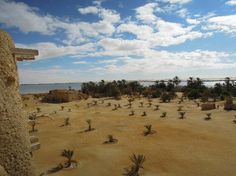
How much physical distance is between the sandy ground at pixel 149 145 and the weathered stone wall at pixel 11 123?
866 cm

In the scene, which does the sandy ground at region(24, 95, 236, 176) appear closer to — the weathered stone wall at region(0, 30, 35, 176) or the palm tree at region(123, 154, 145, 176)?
the palm tree at region(123, 154, 145, 176)

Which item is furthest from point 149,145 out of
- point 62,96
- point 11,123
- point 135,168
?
point 62,96

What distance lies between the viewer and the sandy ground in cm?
1443

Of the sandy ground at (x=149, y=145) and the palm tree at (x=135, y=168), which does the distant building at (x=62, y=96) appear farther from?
the palm tree at (x=135, y=168)

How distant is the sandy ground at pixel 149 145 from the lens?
47.3 feet

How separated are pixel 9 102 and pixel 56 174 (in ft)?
31.3

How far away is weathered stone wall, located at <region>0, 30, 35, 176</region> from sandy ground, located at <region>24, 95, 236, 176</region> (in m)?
8.66

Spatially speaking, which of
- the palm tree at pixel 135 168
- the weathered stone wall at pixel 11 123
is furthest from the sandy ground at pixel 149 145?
the weathered stone wall at pixel 11 123

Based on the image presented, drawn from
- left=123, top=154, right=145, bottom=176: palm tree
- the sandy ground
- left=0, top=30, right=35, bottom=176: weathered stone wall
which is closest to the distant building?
the sandy ground

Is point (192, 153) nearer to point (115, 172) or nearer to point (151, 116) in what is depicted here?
point (115, 172)

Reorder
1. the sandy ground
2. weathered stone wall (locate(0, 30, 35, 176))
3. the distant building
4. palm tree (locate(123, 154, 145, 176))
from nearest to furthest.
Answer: weathered stone wall (locate(0, 30, 35, 176)) → palm tree (locate(123, 154, 145, 176)) → the sandy ground → the distant building

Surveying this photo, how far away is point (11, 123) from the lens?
5.64m

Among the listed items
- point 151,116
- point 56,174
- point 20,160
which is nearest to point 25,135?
point 20,160

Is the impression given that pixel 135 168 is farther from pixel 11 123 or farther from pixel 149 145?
pixel 11 123
